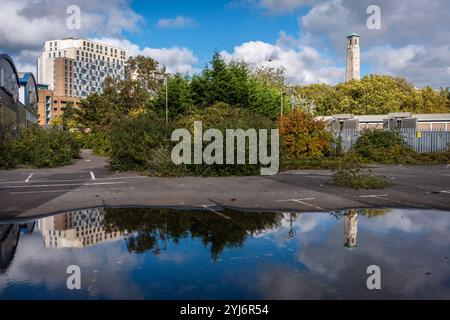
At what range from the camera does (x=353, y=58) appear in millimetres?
99250

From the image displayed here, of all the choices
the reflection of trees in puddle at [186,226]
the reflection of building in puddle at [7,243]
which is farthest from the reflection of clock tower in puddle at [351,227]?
the reflection of building in puddle at [7,243]

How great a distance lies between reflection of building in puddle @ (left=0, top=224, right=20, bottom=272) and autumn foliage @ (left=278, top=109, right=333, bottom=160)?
20025mm

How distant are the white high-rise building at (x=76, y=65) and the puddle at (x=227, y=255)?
166344 mm

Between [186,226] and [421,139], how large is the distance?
27887 millimetres

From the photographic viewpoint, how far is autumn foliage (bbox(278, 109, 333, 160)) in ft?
89.1

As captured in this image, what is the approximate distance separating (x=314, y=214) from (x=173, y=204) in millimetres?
3855

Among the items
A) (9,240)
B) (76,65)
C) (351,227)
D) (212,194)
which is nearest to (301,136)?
(212,194)

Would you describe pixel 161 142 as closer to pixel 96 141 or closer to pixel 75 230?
pixel 75 230

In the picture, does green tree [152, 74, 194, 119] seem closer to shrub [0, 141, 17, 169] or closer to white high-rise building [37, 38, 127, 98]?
shrub [0, 141, 17, 169]

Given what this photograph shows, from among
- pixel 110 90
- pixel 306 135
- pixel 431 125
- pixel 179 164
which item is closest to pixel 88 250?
pixel 179 164

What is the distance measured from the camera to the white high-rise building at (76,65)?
553 feet

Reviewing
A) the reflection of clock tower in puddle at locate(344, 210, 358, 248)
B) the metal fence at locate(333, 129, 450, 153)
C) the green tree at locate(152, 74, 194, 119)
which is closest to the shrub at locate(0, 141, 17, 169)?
the green tree at locate(152, 74, 194, 119)

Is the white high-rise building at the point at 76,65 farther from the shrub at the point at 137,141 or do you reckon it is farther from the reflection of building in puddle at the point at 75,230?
the reflection of building in puddle at the point at 75,230

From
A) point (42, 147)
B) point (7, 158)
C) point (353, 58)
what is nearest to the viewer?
point (7, 158)
